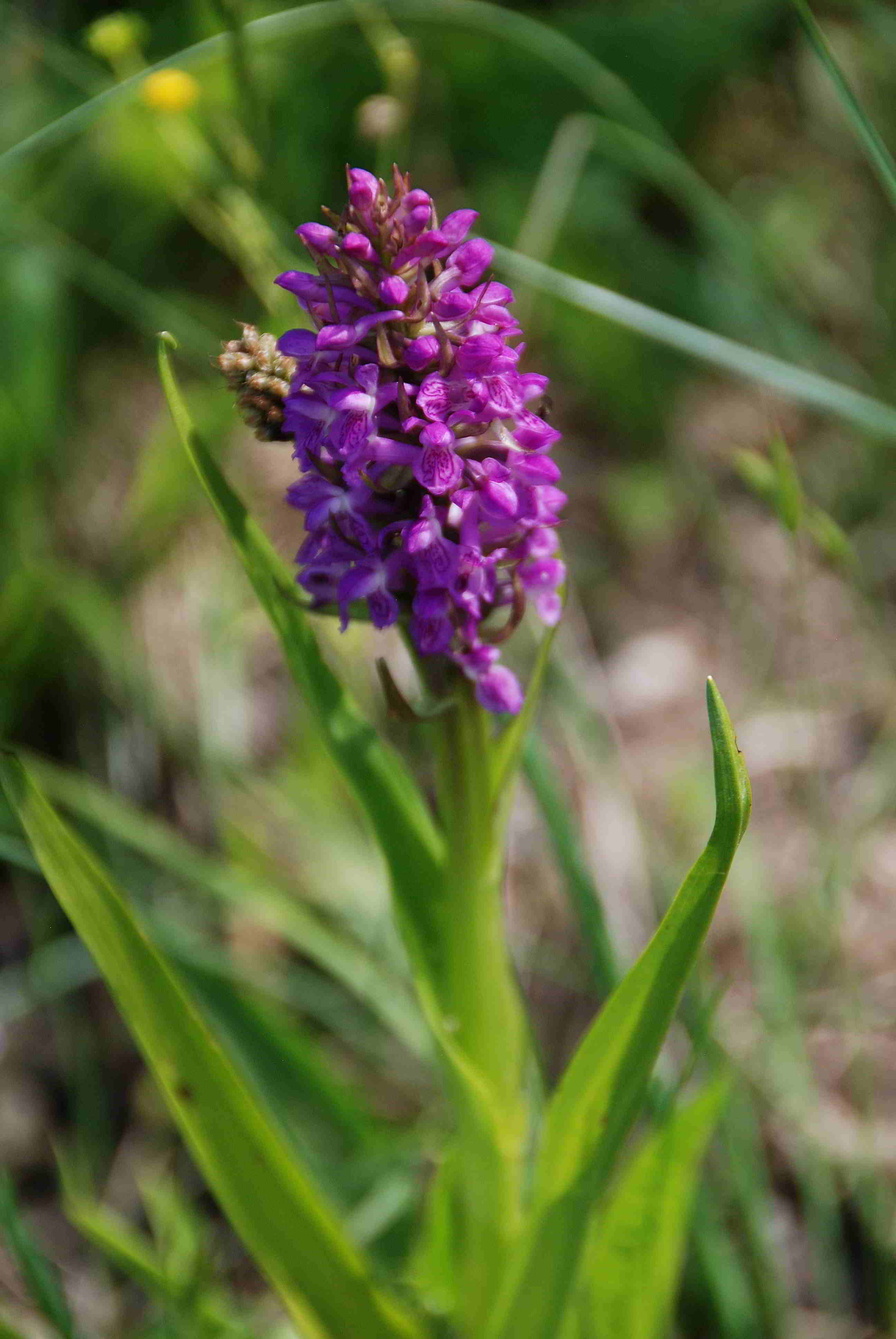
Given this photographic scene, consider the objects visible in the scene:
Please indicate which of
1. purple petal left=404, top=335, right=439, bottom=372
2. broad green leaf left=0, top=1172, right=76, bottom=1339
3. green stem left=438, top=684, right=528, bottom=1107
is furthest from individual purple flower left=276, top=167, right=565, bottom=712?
broad green leaf left=0, top=1172, right=76, bottom=1339

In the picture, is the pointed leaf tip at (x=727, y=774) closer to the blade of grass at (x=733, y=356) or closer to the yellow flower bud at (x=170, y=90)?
the blade of grass at (x=733, y=356)

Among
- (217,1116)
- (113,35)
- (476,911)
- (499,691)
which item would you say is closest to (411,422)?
(499,691)

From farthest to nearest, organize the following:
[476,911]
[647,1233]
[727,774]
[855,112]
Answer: [855,112]
[647,1233]
[476,911]
[727,774]

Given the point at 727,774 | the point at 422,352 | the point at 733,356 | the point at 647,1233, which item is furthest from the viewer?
the point at 733,356

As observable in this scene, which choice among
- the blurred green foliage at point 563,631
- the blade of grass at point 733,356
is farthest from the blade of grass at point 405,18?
the blade of grass at point 733,356

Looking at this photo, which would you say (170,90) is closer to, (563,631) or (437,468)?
(563,631)

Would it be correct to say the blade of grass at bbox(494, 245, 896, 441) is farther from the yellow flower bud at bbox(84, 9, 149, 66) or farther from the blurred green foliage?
the yellow flower bud at bbox(84, 9, 149, 66)
